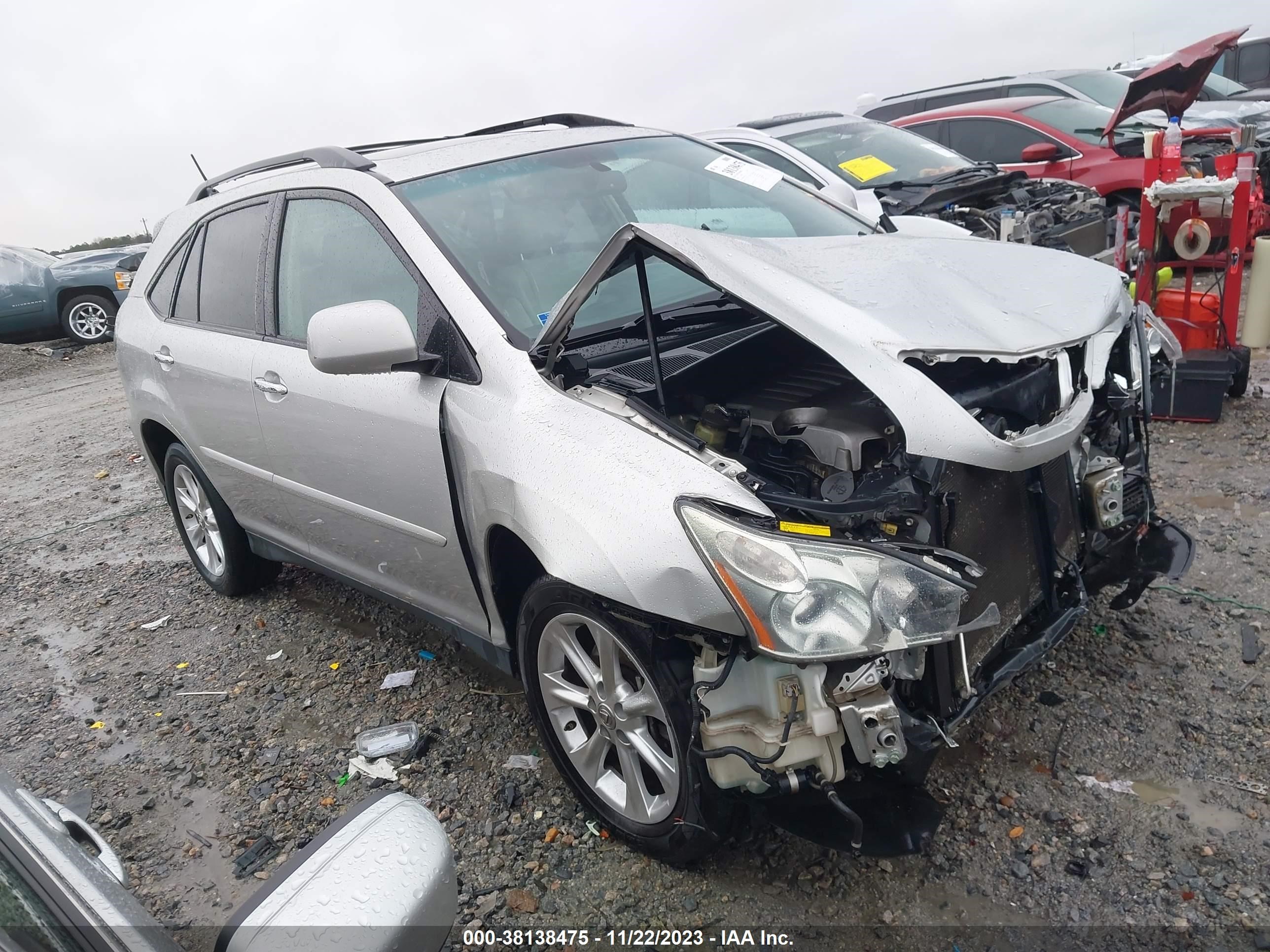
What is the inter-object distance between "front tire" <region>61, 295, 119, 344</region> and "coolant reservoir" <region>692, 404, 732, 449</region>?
43.6 feet

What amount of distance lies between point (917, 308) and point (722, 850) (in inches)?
55.6

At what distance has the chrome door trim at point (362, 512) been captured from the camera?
2.67 m

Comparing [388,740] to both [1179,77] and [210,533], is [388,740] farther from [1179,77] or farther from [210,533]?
[1179,77]

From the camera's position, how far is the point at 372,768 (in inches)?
116

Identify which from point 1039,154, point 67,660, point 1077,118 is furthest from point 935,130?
point 67,660

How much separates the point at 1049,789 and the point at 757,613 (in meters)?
1.15

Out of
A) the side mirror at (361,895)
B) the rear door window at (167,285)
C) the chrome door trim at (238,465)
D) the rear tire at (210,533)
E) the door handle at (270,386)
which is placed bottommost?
the rear tire at (210,533)

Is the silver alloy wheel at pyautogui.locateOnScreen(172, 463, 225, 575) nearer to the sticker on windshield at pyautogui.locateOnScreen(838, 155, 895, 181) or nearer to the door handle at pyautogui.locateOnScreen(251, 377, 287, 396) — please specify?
the door handle at pyautogui.locateOnScreen(251, 377, 287, 396)

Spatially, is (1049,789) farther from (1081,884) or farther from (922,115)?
(922,115)

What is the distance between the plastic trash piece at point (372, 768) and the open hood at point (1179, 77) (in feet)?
16.5

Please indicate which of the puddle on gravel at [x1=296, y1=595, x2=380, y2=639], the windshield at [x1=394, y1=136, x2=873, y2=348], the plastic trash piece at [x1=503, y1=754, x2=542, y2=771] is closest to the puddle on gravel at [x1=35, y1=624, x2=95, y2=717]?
the puddle on gravel at [x1=296, y1=595, x2=380, y2=639]

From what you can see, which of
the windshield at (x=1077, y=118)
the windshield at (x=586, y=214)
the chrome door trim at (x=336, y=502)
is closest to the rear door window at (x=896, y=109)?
the windshield at (x=1077, y=118)

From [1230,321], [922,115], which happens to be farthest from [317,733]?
[922,115]

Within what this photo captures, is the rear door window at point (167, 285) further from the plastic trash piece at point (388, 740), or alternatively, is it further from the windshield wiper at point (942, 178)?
the windshield wiper at point (942, 178)
